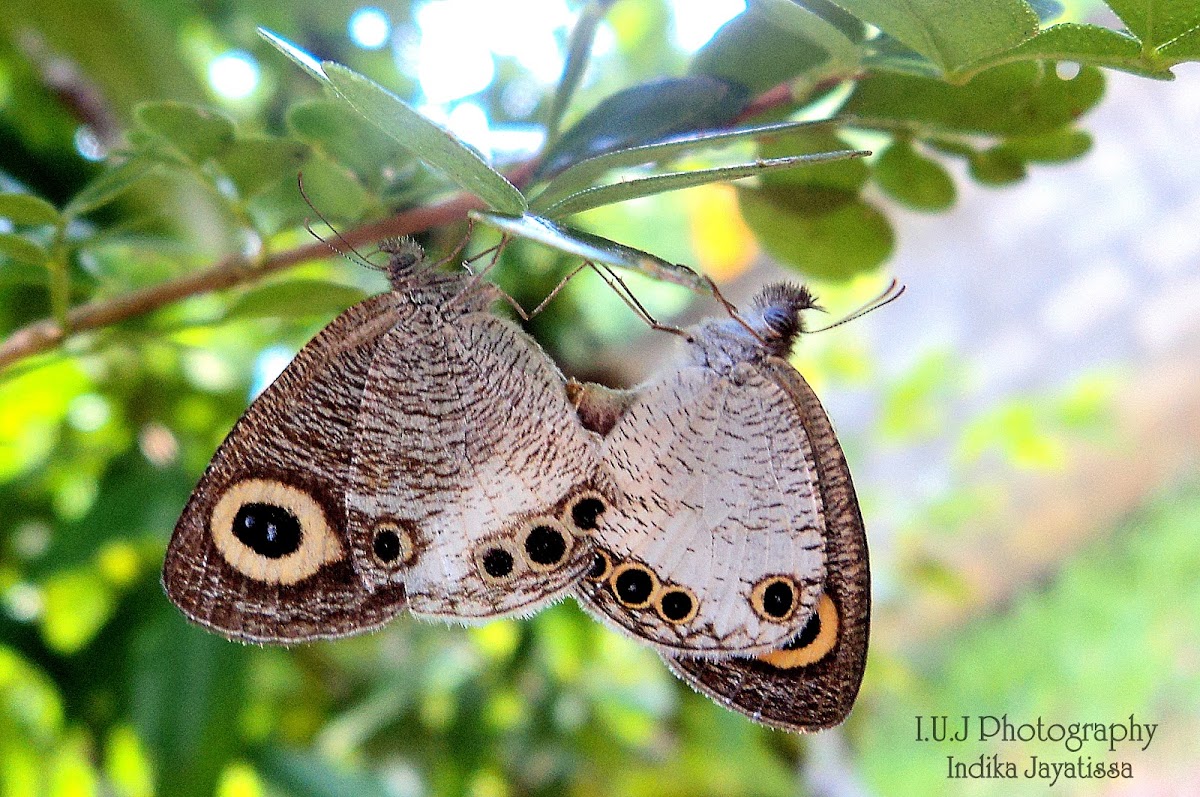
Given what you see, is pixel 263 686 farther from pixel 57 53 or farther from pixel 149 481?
pixel 57 53

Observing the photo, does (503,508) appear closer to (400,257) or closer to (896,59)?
(400,257)

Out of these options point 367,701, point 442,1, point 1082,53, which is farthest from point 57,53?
point 1082,53

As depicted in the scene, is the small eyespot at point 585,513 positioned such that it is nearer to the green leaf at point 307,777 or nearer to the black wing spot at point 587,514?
the black wing spot at point 587,514

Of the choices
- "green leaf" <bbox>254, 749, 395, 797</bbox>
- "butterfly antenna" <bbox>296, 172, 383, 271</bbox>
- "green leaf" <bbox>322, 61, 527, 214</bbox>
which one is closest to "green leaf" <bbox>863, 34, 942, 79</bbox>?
"green leaf" <bbox>322, 61, 527, 214</bbox>

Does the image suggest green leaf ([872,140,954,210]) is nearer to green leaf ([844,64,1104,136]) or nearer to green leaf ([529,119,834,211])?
green leaf ([844,64,1104,136])

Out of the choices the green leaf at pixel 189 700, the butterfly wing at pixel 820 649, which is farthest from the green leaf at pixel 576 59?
the green leaf at pixel 189 700

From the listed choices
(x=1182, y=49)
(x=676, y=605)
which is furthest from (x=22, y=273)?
(x=1182, y=49)
